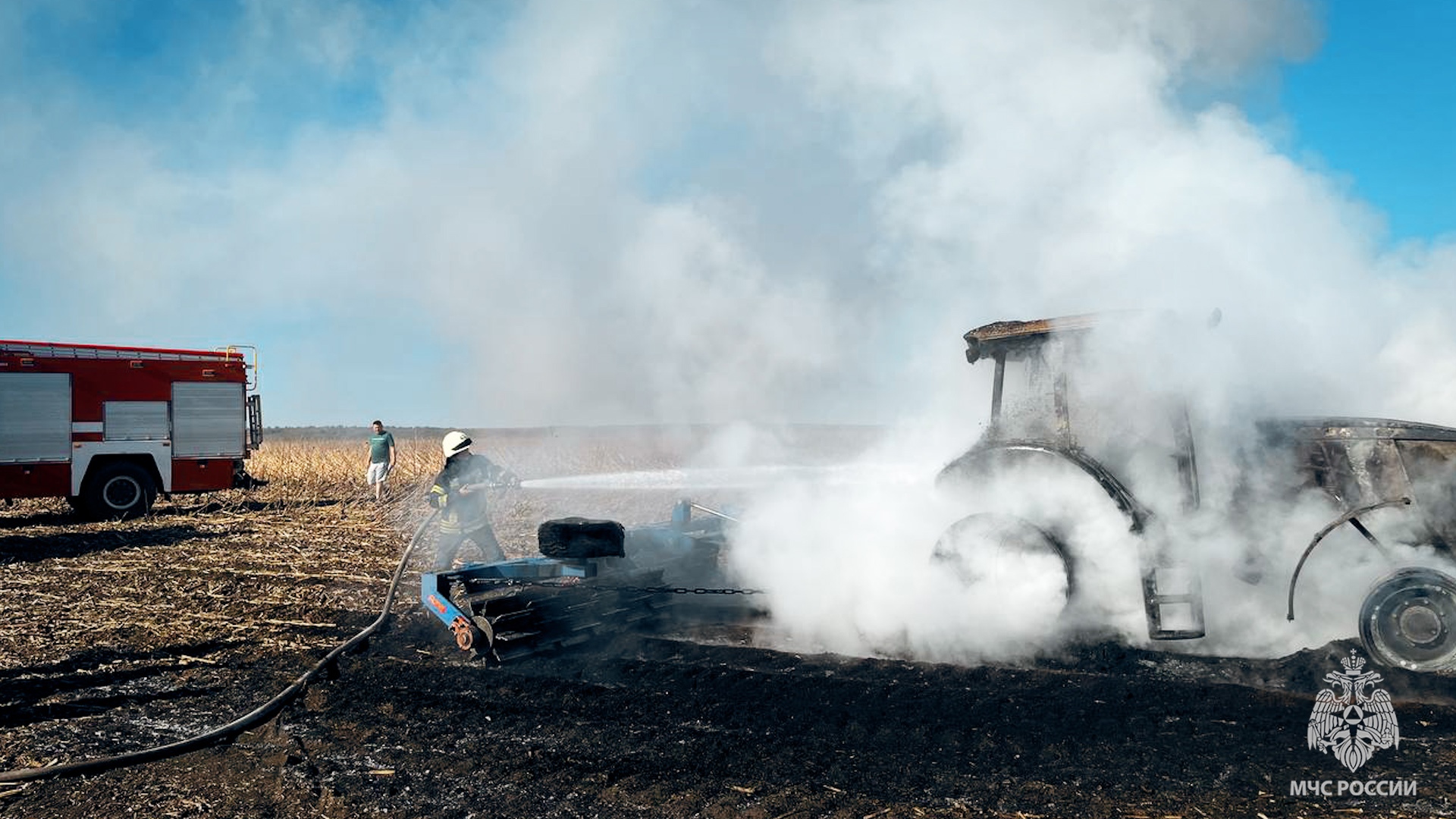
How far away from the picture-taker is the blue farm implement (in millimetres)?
6598

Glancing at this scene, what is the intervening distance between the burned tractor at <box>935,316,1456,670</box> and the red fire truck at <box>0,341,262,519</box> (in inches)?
601

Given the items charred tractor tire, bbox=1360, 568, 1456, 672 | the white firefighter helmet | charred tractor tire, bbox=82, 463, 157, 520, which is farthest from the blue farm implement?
charred tractor tire, bbox=82, 463, 157, 520

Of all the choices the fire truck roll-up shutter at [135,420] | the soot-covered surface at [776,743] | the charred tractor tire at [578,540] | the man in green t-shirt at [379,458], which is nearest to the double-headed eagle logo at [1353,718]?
the soot-covered surface at [776,743]

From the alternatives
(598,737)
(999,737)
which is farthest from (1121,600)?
(598,737)

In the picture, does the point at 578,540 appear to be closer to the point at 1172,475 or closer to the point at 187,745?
the point at 187,745

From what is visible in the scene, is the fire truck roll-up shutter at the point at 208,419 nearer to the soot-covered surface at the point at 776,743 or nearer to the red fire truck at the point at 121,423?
the red fire truck at the point at 121,423

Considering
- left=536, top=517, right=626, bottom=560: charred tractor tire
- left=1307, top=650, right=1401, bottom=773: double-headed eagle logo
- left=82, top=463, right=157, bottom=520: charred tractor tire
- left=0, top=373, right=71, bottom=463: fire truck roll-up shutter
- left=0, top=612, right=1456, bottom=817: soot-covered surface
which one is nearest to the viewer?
left=0, top=612, right=1456, bottom=817: soot-covered surface

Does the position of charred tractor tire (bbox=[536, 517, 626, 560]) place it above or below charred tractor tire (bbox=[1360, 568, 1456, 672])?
above

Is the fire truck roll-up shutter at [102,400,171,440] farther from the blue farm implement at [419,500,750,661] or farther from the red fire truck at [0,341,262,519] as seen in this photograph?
the blue farm implement at [419,500,750,661]

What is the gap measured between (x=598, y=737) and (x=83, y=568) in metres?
8.90

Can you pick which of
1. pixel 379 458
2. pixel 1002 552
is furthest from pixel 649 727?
pixel 379 458

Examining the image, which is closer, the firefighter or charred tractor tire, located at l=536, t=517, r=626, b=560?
charred tractor tire, located at l=536, t=517, r=626, b=560

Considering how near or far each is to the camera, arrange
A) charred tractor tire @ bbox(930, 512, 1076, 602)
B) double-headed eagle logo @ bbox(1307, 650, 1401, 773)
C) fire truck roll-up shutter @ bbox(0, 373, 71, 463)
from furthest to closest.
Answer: fire truck roll-up shutter @ bbox(0, 373, 71, 463) < charred tractor tire @ bbox(930, 512, 1076, 602) < double-headed eagle logo @ bbox(1307, 650, 1401, 773)

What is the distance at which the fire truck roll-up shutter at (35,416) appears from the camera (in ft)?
48.1
